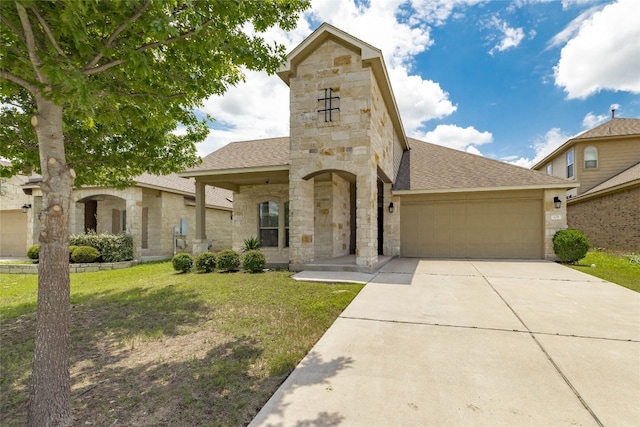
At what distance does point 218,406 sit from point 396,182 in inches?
454

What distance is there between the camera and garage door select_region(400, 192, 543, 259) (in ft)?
37.0

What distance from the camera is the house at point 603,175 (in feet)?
42.1

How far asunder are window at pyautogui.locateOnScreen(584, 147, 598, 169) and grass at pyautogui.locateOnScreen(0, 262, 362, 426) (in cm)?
1742

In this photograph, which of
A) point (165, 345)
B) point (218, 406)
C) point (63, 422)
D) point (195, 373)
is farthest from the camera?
point (165, 345)

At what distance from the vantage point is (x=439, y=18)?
8.19 meters

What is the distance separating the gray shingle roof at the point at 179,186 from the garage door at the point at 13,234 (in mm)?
7076

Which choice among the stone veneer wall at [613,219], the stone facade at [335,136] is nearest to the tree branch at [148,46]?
the stone facade at [335,136]

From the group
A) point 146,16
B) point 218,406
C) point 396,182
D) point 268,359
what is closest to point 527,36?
point 396,182

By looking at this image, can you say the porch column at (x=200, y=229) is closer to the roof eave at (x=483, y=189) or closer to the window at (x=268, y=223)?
the window at (x=268, y=223)

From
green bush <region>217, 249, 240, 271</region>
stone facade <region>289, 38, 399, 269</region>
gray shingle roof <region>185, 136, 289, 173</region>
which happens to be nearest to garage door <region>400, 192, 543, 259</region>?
stone facade <region>289, 38, 399, 269</region>

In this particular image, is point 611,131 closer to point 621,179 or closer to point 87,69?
point 621,179

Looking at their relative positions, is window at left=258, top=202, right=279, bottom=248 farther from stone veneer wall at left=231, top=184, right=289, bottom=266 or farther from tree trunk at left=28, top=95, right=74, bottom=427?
tree trunk at left=28, top=95, right=74, bottom=427

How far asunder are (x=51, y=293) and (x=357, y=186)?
709 cm

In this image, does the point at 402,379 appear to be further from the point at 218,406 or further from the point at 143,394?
the point at 143,394
